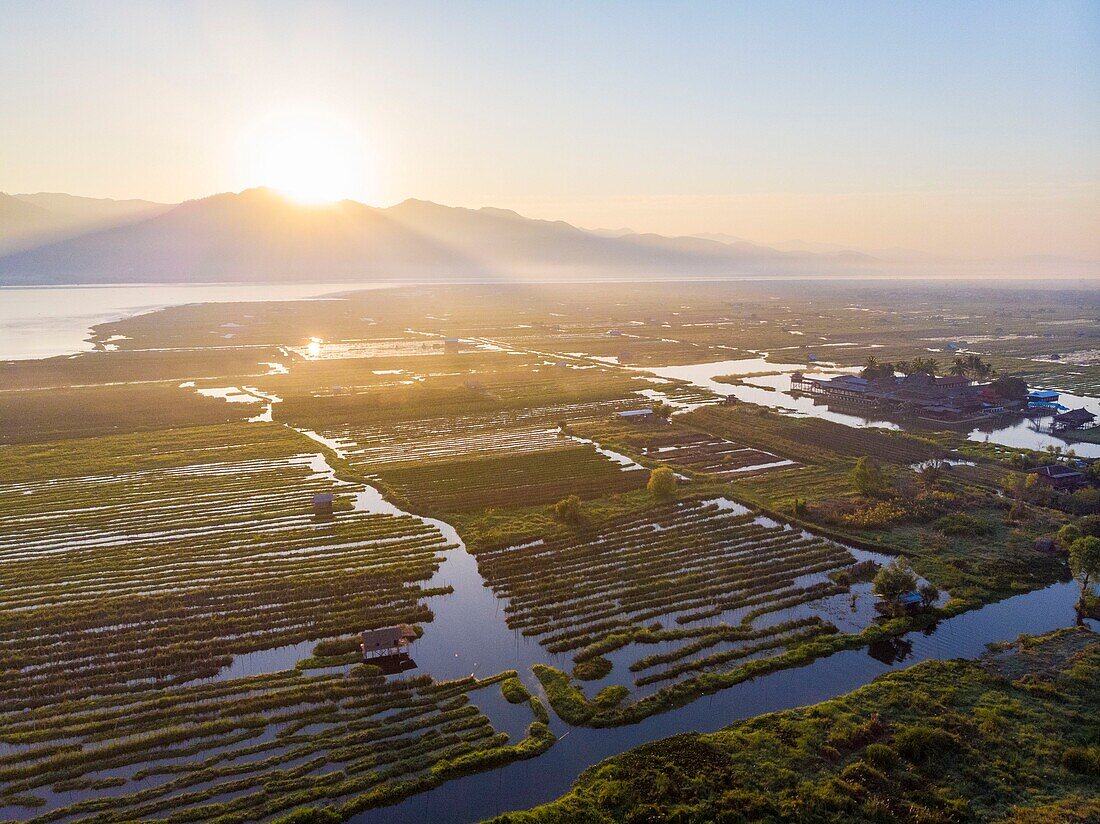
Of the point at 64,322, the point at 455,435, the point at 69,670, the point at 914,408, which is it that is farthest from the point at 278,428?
the point at 64,322

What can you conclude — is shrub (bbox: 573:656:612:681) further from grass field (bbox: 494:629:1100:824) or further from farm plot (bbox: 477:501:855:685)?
grass field (bbox: 494:629:1100:824)

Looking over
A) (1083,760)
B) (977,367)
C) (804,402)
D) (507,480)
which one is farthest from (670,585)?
(977,367)

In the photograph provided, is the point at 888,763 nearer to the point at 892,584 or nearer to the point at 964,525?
the point at 892,584

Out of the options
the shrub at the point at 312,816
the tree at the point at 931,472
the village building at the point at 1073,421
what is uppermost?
the village building at the point at 1073,421

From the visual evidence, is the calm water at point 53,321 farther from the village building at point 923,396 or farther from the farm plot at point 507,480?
the village building at point 923,396

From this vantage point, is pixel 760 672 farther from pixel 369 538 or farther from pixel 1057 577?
pixel 369 538

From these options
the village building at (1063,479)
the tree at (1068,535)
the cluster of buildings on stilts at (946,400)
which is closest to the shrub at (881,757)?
the tree at (1068,535)
